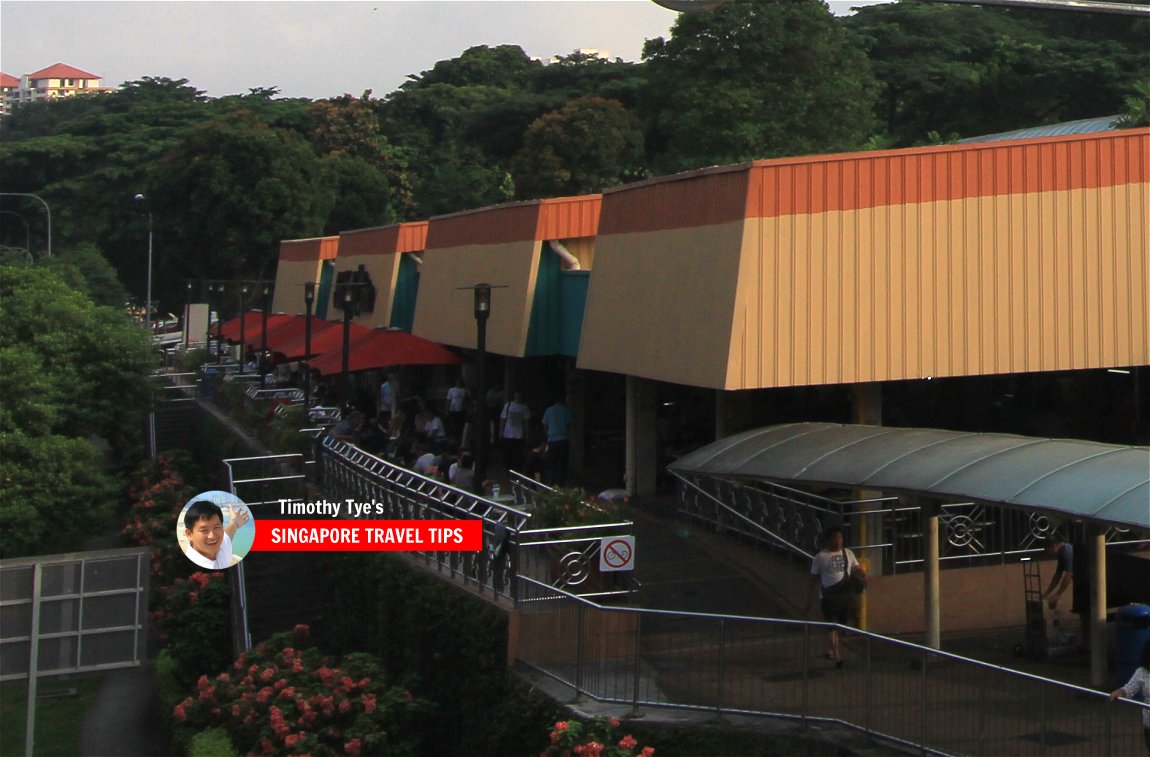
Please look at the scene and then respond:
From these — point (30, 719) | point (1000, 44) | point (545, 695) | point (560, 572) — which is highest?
point (1000, 44)

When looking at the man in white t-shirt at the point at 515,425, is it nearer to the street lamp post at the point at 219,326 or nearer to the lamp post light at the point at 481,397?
the lamp post light at the point at 481,397

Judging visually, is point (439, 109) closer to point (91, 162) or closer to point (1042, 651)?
point (91, 162)

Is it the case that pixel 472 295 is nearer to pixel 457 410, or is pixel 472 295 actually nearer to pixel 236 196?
pixel 457 410

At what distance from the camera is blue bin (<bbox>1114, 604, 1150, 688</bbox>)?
11102 mm

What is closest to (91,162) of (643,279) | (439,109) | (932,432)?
(439,109)

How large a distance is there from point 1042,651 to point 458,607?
5797mm

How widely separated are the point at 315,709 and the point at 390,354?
13272 millimetres

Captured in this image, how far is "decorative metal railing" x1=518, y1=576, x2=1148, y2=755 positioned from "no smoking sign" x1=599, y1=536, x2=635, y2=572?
0.76m

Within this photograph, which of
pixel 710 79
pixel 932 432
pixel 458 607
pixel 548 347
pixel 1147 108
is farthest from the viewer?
pixel 710 79

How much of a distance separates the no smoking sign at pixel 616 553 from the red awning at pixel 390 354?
43.2ft

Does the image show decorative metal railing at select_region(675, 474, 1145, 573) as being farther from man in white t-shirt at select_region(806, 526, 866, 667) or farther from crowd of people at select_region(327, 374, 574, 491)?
crowd of people at select_region(327, 374, 574, 491)

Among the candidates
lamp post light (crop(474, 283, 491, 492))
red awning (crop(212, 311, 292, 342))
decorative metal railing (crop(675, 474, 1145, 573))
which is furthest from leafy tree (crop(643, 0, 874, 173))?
decorative metal railing (crop(675, 474, 1145, 573))

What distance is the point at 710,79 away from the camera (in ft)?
145

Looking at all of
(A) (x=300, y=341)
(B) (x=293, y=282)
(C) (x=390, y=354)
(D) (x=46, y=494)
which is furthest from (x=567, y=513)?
(B) (x=293, y=282)
